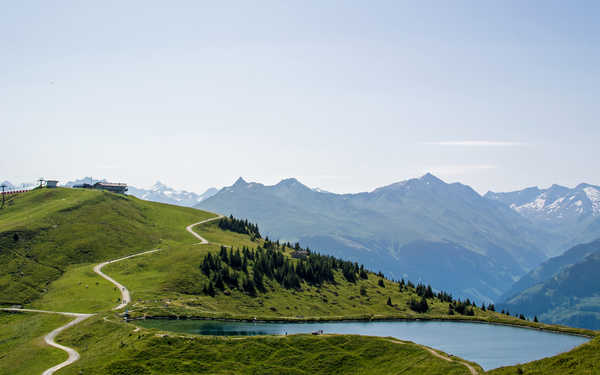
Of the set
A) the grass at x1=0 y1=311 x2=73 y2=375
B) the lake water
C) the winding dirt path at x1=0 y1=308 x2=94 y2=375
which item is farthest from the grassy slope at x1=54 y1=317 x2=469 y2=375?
the lake water

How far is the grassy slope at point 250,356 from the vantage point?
8631cm

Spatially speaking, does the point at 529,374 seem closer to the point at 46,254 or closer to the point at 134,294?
the point at 134,294

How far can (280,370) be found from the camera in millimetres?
90312

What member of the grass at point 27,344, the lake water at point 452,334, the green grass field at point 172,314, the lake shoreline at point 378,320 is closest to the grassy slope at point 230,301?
the green grass field at point 172,314

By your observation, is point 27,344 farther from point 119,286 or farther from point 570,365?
point 570,365

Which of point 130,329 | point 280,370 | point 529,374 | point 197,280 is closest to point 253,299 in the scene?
point 197,280

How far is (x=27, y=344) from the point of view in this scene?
109625 mm

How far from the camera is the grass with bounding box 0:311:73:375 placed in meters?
95.7

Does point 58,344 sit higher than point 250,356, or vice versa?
point 250,356

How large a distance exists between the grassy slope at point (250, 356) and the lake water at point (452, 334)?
1682cm

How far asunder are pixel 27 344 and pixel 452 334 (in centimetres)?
11239

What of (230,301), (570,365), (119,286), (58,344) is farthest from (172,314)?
(570,365)

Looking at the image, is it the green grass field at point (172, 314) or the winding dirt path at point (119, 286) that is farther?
the winding dirt path at point (119, 286)

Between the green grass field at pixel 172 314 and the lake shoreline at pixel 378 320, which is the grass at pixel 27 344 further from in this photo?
the lake shoreline at pixel 378 320
